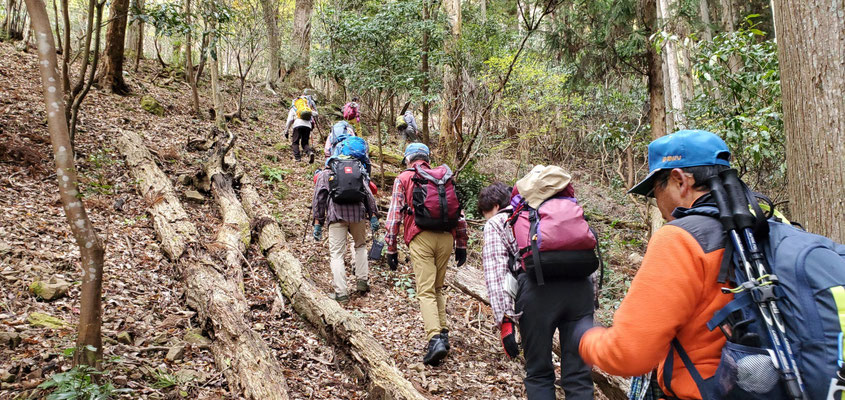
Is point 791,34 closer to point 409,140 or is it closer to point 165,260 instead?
point 165,260

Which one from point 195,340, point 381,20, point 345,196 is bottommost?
point 195,340

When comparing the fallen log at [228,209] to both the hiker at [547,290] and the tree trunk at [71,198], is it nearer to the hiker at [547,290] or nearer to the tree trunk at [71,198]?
the tree trunk at [71,198]

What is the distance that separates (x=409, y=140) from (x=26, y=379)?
38.4ft

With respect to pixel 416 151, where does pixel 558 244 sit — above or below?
below

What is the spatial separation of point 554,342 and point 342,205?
3.14 m

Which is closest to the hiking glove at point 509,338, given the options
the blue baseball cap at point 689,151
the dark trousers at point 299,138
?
the blue baseball cap at point 689,151

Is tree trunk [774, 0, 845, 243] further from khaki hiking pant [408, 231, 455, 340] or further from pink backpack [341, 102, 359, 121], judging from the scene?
pink backpack [341, 102, 359, 121]

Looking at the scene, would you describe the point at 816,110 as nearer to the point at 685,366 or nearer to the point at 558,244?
the point at 558,244

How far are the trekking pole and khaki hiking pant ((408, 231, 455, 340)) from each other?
3418mm

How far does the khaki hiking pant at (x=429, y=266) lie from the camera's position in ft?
15.4

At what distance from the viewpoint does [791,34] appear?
3.21 meters

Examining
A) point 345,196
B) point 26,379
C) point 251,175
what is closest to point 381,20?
point 251,175

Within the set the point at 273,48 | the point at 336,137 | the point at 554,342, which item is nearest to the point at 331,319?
the point at 554,342

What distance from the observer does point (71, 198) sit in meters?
2.96
